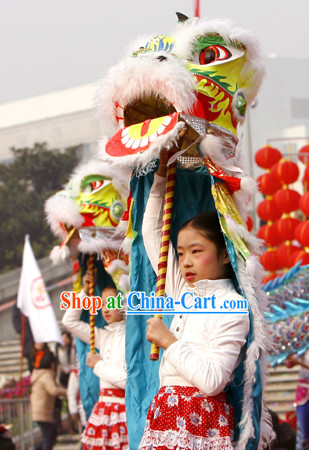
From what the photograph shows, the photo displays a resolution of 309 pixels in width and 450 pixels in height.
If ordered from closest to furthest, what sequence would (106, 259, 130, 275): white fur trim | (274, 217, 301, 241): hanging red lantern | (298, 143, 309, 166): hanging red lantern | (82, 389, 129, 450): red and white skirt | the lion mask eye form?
1. the lion mask eye
2. (82, 389, 129, 450): red and white skirt
3. (106, 259, 130, 275): white fur trim
4. (298, 143, 309, 166): hanging red lantern
5. (274, 217, 301, 241): hanging red lantern

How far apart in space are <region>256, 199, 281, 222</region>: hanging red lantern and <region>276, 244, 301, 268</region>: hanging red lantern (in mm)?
473

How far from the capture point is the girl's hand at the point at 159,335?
2.98 m

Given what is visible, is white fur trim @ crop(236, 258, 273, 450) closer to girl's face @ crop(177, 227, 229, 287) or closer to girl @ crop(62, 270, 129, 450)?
girl's face @ crop(177, 227, 229, 287)

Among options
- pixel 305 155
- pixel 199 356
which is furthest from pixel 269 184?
pixel 199 356

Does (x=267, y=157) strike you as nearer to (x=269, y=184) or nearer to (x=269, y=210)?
(x=269, y=184)

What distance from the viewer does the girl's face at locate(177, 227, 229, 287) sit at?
3.13 meters

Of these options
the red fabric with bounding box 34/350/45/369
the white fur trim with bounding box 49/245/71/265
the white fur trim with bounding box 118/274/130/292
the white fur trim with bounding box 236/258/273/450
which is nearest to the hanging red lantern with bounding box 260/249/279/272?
the red fabric with bounding box 34/350/45/369

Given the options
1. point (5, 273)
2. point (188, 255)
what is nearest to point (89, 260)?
point (188, 255)

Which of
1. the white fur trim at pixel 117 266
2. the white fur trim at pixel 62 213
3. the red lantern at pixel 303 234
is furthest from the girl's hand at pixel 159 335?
the red lantern at pixel 303 234

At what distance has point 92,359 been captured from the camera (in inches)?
203

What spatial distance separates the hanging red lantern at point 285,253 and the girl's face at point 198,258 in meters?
6.20

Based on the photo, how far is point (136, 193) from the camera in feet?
11.9

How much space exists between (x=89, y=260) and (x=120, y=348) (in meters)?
0.77

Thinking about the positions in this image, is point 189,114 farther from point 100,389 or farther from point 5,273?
point 5,273
